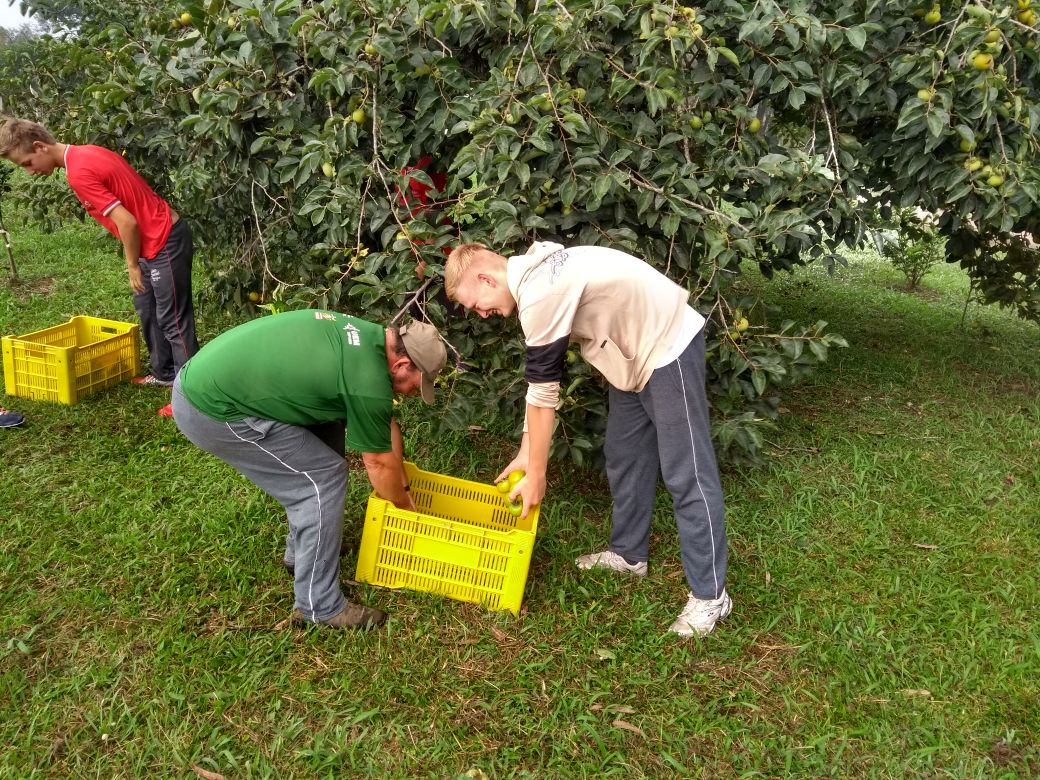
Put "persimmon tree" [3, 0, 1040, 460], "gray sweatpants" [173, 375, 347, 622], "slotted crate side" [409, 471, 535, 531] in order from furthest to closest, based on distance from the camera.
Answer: "slotted crate side" [409, 471, 535, 531] < "persimmon tree" [3, 0, 1040, 460] < "gray sweatpants" [173, 375, 347, 622]

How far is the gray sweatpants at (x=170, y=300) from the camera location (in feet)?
13.6

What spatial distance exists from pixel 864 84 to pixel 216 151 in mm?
2974

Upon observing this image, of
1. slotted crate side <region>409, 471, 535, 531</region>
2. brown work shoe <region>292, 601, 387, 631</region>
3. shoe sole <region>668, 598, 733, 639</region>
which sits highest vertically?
A: slotted crate side <region>409, 471, 535, 531</region>

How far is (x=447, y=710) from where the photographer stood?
7.72 feet

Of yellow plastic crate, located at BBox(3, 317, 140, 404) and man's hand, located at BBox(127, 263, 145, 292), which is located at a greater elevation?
man's hand, located at BBox(127, 263, 145, 292)

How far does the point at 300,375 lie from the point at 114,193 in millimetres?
2374

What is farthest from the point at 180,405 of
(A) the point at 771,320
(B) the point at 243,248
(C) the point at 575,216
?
(A) the point at 771,320

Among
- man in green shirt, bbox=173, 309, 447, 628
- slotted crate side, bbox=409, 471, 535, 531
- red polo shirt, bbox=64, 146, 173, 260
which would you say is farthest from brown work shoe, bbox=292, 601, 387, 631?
red polo shirt, bbox=64, 146, 173, 260

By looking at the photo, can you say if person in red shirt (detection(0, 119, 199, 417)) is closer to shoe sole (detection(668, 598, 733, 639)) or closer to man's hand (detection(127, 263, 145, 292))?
man's hand (detection(127, 263, 145, 292))

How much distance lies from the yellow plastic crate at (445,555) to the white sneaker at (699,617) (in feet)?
1.89

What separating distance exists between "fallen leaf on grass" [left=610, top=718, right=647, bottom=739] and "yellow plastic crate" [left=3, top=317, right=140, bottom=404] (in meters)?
3.35

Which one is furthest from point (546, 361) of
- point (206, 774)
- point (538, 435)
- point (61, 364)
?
point (61, 364)

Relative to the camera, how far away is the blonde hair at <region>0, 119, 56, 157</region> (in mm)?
3656

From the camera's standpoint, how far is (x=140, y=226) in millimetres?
4043
